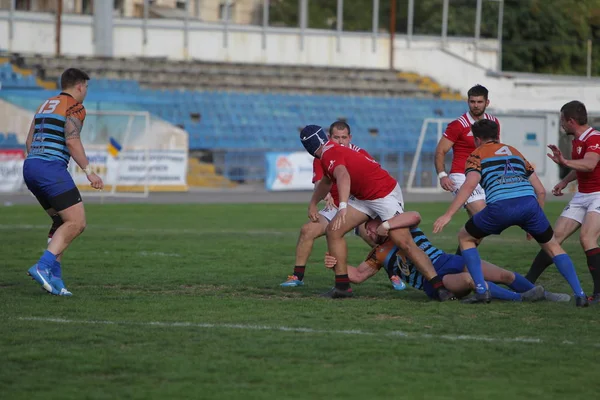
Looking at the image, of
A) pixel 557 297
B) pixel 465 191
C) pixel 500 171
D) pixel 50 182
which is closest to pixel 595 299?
pixel 557 297

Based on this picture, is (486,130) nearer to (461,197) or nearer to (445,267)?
(461,197)

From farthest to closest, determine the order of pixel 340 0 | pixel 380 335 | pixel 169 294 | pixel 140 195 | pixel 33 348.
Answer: pixel 340 0 < pixel 140 195 < pixel 169 294 < pixel 380 335 < pixel 33 348

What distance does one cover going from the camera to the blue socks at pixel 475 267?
31.0 feet

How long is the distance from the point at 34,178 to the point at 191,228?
9.77 m

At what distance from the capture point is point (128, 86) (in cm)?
3806

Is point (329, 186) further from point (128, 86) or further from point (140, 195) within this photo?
point (128, 86)

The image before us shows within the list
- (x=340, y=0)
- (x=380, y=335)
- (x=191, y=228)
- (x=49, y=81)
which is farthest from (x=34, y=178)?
(x=340, y=0)

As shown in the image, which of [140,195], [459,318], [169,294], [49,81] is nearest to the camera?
[459,318]

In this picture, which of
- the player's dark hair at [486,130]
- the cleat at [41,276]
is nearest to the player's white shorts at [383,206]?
the player's dark hair at [486,130]

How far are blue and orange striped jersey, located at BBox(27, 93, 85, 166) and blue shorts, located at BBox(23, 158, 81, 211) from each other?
0.25ft

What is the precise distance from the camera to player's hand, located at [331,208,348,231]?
9707mm

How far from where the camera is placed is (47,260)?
9.76 meters

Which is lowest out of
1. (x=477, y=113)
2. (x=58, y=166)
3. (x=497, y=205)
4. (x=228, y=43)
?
(x=497, y=205)

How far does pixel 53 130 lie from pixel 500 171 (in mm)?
4215
